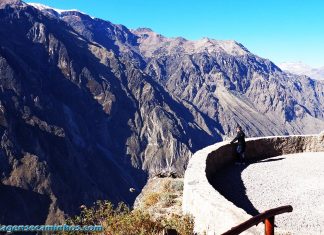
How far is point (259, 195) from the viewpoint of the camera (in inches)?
478

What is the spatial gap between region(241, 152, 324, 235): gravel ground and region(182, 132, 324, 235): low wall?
816 mm

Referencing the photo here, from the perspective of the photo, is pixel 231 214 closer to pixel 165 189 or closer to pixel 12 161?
pixel 165 189

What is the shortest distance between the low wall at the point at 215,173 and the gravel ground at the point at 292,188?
816 millimetres

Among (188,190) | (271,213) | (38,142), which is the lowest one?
(271,213)

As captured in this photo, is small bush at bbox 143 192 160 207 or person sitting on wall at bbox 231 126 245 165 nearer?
small bush at bbox 143 192 160 207

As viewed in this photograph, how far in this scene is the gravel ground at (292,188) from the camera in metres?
9.84

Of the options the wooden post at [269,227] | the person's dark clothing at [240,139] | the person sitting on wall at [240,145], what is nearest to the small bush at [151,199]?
the person sitting on wall at [240,145]

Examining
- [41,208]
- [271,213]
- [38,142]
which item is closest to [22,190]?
[41,208]

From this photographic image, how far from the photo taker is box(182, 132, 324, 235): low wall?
7.17 metres

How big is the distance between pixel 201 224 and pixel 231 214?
0.98 metres

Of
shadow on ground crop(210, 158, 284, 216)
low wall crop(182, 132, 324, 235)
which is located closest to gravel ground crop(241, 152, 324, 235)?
shadow on ground crop(210, 158, 284, 216)

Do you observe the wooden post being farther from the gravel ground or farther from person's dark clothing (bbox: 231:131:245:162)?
person's dark clothing (bbox: 231:131:245:162)

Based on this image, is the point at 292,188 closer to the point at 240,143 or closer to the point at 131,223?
the point at 240,143

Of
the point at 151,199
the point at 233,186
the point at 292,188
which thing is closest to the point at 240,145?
the point at 233,186
